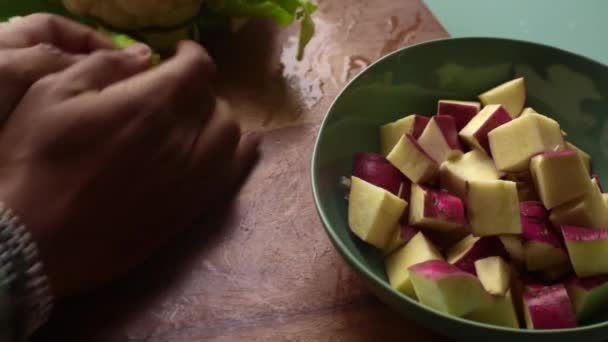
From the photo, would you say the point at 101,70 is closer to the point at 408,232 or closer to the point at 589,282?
the point at 408,232

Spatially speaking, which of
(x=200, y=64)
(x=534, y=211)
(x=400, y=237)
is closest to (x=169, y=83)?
(x=200, y=64)

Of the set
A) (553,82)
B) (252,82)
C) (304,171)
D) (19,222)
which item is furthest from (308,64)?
(19,222)

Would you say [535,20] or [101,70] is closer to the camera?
[101,70]

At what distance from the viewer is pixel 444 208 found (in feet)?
2.10

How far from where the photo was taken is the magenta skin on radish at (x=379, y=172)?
0.70 metres

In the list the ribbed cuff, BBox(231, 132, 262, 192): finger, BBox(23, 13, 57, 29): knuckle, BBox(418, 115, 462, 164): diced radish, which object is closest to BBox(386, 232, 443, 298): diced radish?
BBox(418, 115, 462, 164): diced radish

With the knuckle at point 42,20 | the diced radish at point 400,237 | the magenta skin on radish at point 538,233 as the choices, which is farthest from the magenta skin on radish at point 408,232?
the knuckle at point 42,20

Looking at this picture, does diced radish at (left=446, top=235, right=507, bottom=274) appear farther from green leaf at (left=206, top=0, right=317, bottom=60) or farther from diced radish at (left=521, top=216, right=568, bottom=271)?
green leaf at (left=206, top=0, right=317, bottom=60)

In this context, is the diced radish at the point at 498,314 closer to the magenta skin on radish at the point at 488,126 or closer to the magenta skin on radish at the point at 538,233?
the magenta skin on radish at the point at 538,233

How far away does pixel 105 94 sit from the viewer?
0.67 metres

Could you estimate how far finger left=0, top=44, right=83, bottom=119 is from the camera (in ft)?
2.13

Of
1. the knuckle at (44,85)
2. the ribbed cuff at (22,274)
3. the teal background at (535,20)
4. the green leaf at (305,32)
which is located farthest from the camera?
the teal background at (535,20)

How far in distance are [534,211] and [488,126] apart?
109mm

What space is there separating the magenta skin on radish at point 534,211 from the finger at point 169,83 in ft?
1.22
